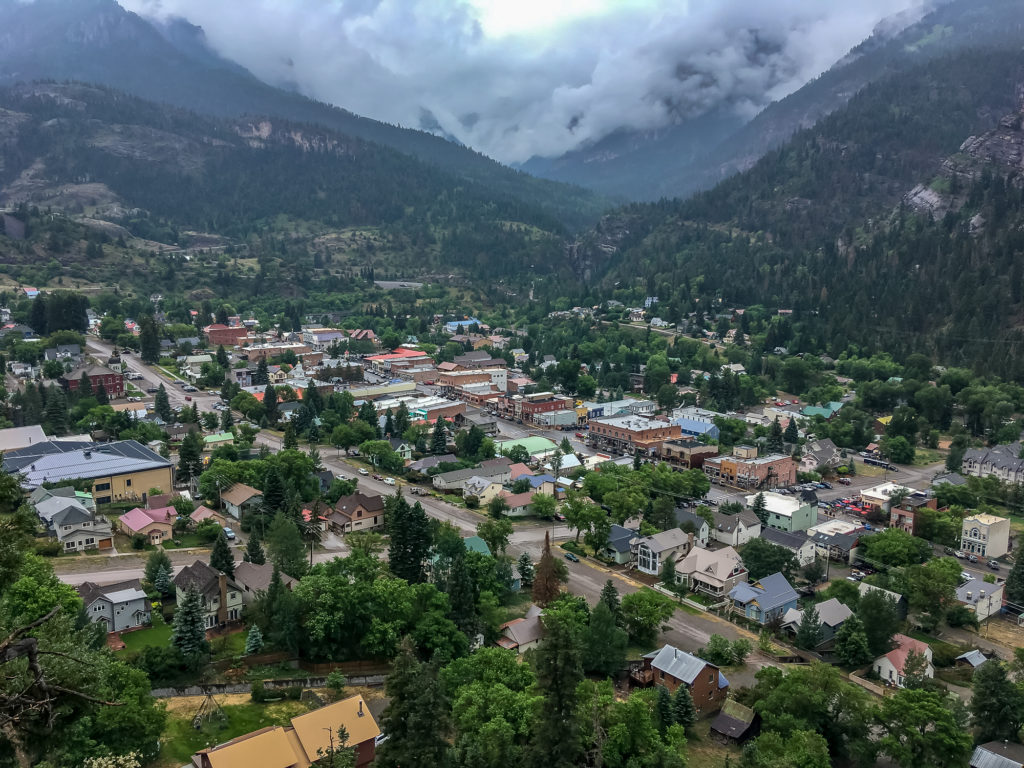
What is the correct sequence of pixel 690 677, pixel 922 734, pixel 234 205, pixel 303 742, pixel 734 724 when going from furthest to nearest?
1. pixel 234 205
2. pixel 690 677
3. pixel 734 724
4. pixel 922 734
5. pixel 303 742

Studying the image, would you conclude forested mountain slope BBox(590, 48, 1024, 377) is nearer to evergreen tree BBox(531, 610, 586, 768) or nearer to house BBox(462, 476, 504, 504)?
house BBox(462, 476, 504, 504)

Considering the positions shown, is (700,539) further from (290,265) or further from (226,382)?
(290,265)

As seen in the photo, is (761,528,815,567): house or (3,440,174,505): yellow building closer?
(761,528,815,567): house

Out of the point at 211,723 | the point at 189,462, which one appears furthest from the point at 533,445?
the point at 211,723

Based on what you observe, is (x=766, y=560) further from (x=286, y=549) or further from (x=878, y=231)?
(x=878, y=231)

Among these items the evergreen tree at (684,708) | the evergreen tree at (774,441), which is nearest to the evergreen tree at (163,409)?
the evergreen tree at (774,441)

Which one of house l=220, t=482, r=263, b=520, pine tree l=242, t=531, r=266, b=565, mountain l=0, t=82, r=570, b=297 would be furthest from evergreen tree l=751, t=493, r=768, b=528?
mountain l=0, t=82, r=570, b=297

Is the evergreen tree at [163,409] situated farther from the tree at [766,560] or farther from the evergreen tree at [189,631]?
the tree at [766,560]

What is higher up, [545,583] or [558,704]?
[558,704]
